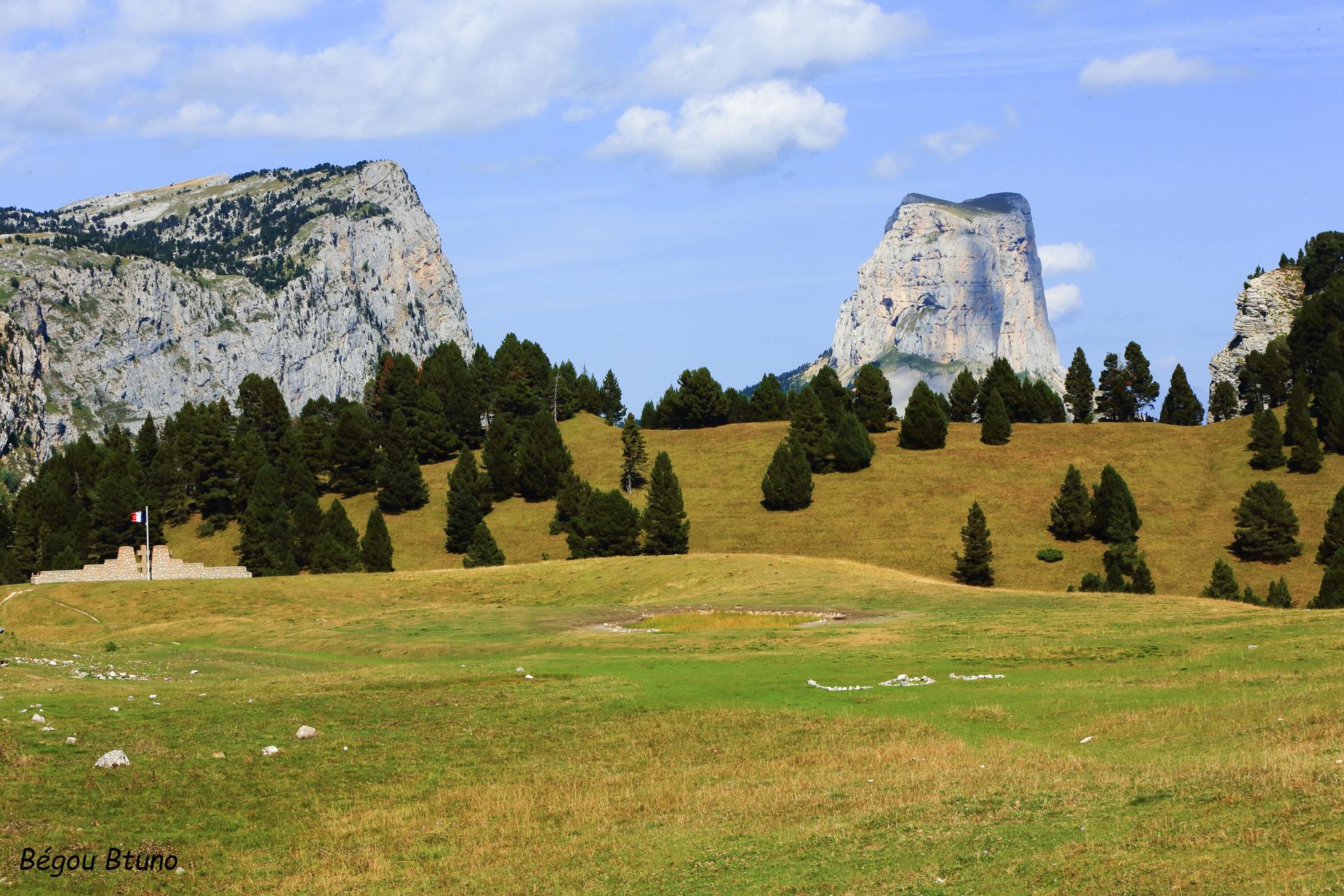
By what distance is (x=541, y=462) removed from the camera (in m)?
133

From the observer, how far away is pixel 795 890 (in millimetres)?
16188

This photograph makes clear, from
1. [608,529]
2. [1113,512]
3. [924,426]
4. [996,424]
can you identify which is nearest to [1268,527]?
[1113,512]

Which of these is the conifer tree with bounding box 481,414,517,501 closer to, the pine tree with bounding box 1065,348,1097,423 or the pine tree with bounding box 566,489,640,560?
the pine tree with bounding box 566,489,640,560

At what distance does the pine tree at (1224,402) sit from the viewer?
520 ft

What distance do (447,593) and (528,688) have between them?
139ft

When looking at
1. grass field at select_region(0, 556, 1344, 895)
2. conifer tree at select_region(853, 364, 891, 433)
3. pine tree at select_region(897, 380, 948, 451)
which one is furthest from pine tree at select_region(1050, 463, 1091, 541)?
grass field at select_region(0, 556, 1344, 895)

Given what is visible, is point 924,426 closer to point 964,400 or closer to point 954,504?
point 954,504

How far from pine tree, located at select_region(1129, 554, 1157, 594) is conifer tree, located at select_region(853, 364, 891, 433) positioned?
5686cm

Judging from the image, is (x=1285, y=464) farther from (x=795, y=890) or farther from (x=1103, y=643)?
(x=795, y=890)

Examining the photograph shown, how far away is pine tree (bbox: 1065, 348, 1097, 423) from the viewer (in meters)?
156

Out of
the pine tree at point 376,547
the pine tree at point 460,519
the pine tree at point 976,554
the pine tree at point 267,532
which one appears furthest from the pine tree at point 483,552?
the pine tree at point 976,554

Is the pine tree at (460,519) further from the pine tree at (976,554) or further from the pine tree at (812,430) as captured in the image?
the pine tree at (976,554)

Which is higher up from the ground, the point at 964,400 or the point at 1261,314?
the point at 1261,314

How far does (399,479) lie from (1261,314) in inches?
5181
